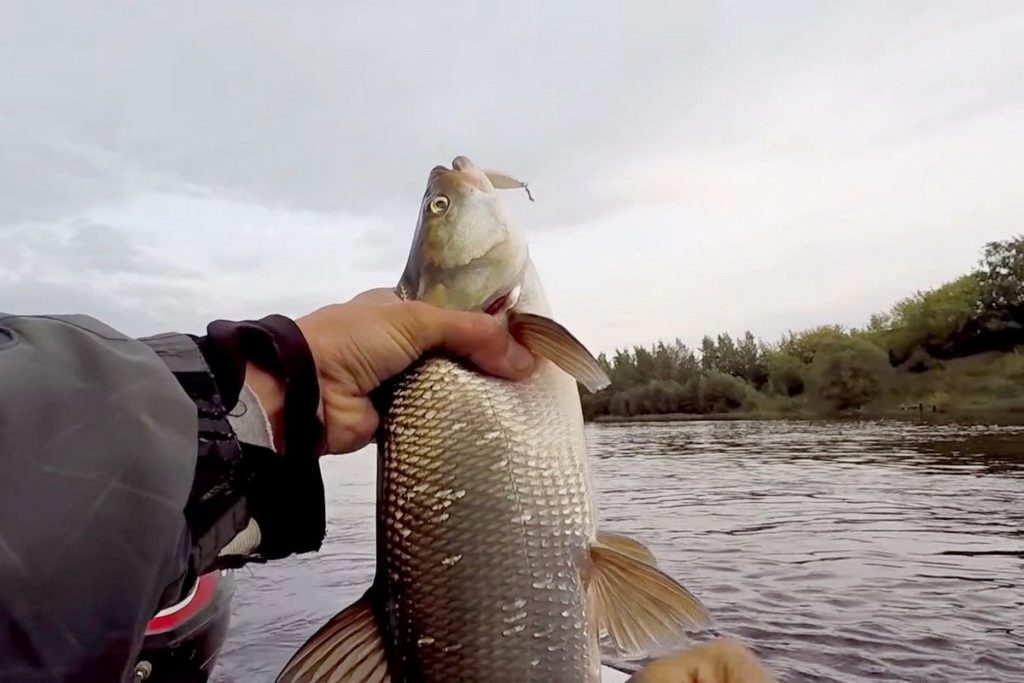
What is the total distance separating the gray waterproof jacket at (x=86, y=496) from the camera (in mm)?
1420

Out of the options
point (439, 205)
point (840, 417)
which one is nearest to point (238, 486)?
point (439, 205)

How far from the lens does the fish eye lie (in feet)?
8.78

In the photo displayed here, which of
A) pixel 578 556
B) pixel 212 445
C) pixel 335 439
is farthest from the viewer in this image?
pixel 335 439

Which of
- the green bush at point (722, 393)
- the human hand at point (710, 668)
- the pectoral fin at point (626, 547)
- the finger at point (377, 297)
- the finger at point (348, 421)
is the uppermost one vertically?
the green bush at point (722, 393)

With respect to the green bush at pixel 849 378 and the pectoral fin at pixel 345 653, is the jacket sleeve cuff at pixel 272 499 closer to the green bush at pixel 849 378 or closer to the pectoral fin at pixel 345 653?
the pectoral fin at pixel 345 653

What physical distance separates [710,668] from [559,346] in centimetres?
92

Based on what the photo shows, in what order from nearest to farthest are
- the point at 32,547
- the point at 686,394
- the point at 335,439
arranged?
the point at 32,547 < the point at 335,439 < the point at 686,394

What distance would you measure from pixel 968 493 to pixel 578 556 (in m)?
15.5

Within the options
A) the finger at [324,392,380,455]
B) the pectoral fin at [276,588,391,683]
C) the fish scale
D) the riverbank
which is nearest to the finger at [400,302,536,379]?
the fish scale

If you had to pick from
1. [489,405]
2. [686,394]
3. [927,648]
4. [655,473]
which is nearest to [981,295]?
[686,394]

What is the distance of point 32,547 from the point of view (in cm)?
142

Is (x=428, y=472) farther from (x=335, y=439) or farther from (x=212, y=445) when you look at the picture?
(x=212, y=445)

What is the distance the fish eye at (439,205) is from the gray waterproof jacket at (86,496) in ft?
3.51

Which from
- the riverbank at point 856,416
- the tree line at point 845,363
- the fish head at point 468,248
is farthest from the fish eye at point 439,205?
the tree line at point 845,363
